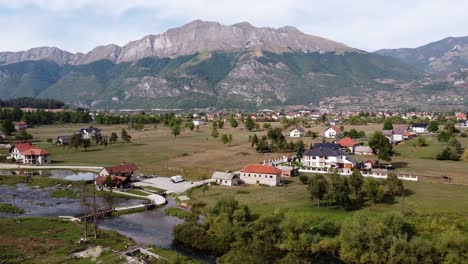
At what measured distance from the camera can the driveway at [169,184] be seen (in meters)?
56.0

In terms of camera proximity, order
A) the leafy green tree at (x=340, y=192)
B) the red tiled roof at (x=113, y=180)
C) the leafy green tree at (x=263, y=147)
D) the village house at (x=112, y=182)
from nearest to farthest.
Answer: the leafy green tree at (x=340, y=192) → the village house at (x=112, y=182) → the red tiled roof at (x=113, y=180) → the leafy green tree at (x=263, y=147)

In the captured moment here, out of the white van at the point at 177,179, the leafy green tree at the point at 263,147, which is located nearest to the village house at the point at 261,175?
the white van at the point at 177,179

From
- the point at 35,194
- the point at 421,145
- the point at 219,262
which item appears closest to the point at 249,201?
the point at 219,262

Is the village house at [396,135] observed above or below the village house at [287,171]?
above

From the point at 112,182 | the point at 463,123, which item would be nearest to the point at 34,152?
the point at 112,182

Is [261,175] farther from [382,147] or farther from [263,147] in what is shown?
[263,147]

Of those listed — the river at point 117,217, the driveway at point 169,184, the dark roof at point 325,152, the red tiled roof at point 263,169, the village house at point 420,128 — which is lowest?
the river at point 117,217

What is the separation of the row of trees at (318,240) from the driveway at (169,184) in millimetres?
18327

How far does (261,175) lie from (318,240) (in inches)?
986

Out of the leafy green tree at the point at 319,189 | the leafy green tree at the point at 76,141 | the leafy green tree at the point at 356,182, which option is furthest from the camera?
the leafy green tree at the point at 76,141

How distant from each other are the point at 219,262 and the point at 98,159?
197 feet

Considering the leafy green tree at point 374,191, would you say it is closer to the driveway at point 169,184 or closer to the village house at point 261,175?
the village house at point 261,175

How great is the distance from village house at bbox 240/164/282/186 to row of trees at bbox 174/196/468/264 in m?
18.6

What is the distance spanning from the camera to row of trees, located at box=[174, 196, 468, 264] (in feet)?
95.6
